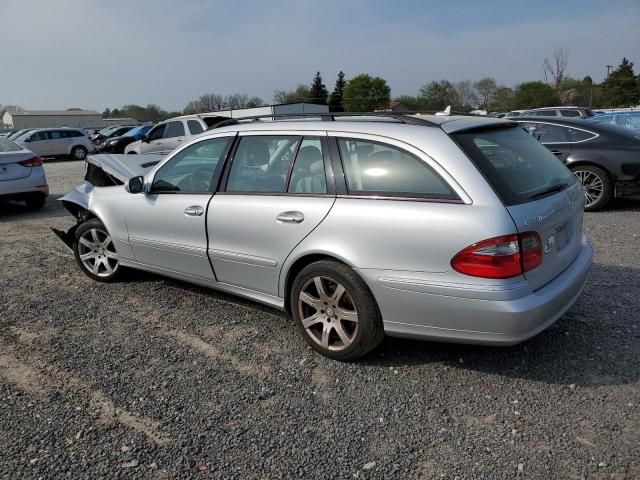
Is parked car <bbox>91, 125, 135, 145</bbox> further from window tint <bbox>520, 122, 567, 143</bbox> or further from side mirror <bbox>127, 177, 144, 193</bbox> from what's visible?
side mirror <bbox>127, 177, 144, 193</bbox>

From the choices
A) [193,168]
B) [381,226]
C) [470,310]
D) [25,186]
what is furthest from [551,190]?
[25,186]

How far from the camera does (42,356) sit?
3.74m

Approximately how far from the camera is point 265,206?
12.1 feet

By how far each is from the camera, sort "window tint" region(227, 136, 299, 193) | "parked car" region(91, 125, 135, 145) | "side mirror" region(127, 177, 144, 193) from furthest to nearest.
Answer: "parked car" region(91, 125, 135, 145) < "side mirror" region(127, 177, 144, 193) < "window tint" region(227, 136, 299, 193)

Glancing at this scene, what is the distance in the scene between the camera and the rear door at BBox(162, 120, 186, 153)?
14.6m

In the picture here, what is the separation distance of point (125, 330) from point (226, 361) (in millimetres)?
1069

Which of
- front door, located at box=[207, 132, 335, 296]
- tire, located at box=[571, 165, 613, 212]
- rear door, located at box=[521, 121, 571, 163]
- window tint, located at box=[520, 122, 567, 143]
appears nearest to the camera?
front door, located at box=[207, 132, 335, 296]

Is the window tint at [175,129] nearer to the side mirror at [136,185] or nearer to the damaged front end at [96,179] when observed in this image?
the damaged front end at [96,179]

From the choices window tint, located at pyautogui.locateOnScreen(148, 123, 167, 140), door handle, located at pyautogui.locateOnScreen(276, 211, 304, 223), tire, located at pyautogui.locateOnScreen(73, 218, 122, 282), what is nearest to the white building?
window tint, located at pyautogui.locateOnScreen(148, 123, 167, 140)

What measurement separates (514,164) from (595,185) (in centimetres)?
573

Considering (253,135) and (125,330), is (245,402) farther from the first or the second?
(253,135)

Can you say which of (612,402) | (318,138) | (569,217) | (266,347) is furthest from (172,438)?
(569,217)

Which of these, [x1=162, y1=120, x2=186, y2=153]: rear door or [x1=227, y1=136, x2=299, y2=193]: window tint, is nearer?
[x1=227, y1=136, x2=299, y2=193]: window tint

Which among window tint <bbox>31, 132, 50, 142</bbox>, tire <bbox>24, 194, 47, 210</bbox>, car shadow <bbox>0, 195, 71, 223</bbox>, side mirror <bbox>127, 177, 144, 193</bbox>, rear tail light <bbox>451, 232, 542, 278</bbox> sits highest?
side mirror <bbox>127, 177, 144, 193</bbox>
